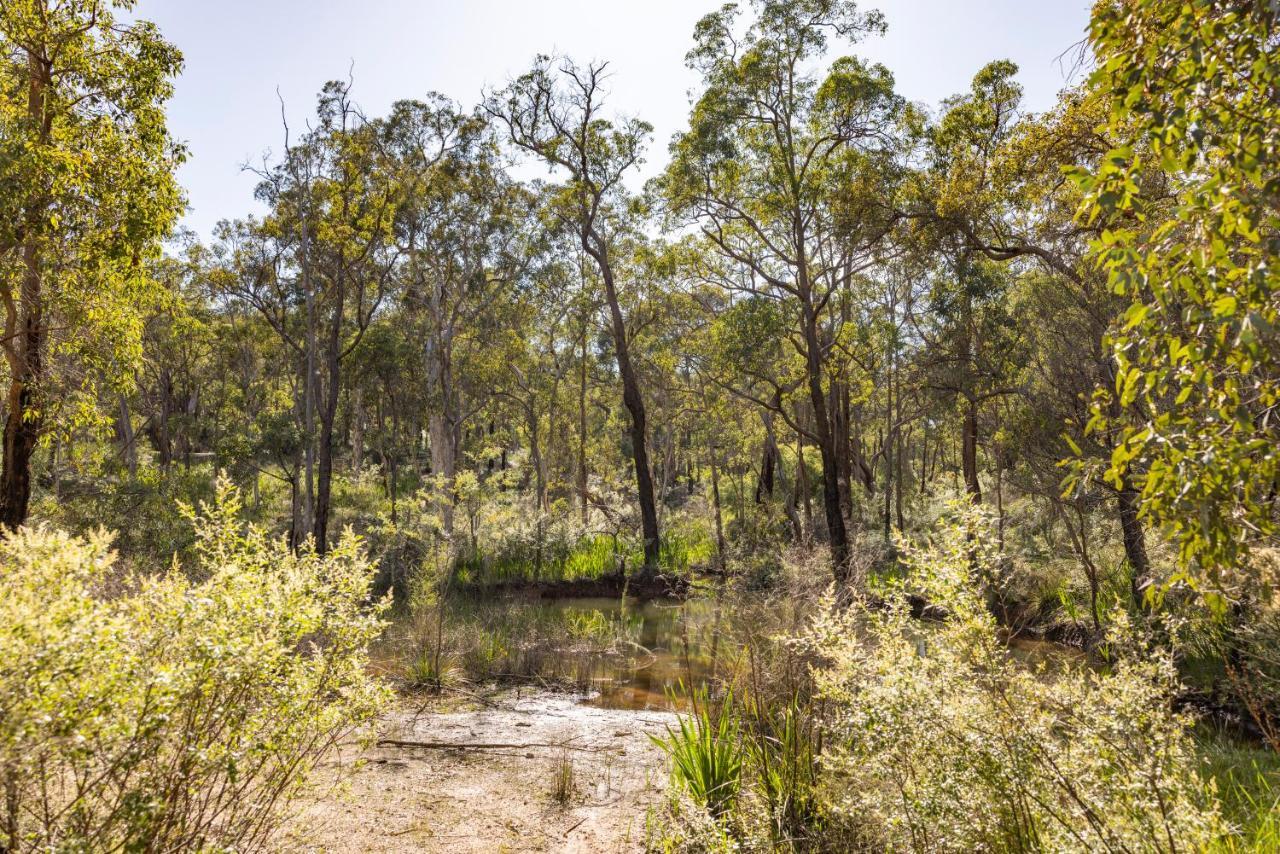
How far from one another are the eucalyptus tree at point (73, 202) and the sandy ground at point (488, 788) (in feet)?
16.5

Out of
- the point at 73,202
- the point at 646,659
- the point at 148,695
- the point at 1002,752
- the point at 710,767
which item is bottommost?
the point at 646,659

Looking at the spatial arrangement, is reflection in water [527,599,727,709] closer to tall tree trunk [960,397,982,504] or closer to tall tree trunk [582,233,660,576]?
tall tree trunk [582,233,660,576]

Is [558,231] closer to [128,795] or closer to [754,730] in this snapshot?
[754,730]

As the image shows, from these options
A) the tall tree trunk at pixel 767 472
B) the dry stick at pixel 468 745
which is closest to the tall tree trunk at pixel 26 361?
the dry stick at pixel 468 745

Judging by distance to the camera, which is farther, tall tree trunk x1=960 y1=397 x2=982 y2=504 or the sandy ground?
tall tree trunk x1=960 y1=397 x2=982 y2=504

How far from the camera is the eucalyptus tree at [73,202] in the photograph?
6.89 meters

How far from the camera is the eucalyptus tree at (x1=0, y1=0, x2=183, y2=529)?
6.89 meters

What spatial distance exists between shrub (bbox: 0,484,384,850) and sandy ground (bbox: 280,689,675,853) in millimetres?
547

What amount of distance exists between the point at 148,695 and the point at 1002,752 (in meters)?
2.84

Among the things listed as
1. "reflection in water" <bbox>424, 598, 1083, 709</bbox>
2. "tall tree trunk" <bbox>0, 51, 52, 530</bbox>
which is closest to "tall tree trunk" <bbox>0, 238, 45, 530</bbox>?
"tall tree trunk" <bbox>0, 51, 52, 530</bbox>

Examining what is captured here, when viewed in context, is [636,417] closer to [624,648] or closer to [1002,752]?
[624,648]

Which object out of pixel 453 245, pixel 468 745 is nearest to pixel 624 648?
pixel 468 745

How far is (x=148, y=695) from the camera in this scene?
2102 millimetres

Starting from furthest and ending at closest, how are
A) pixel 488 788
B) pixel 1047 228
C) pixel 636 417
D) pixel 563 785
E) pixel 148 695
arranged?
pixel 636 417 → pixel 1047 228 → pixel 488 788 → pixel 563 785 → pixel 148 695
